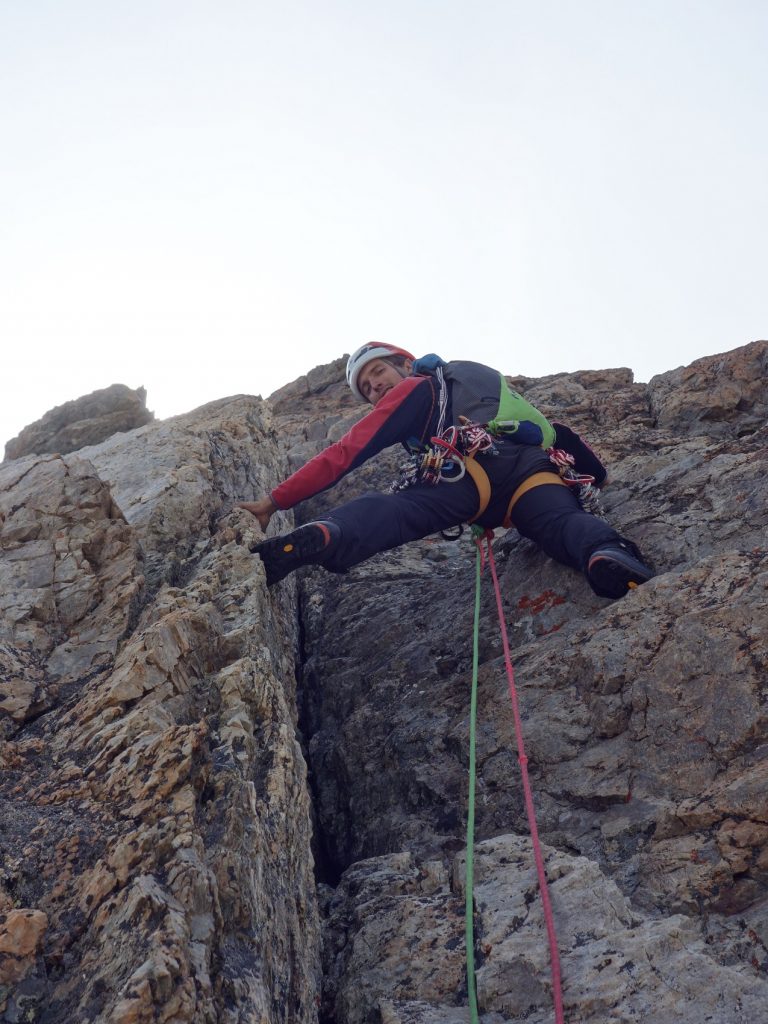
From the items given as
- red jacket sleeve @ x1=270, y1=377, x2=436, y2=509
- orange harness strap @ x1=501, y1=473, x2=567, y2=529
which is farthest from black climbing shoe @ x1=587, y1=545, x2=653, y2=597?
red jacket sleeve @ x1=270, y1=377, x2=436, y2=509

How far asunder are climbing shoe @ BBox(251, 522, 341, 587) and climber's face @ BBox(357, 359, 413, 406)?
207 centimetres

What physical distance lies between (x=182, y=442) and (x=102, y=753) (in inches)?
131

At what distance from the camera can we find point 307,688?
5.69 metres

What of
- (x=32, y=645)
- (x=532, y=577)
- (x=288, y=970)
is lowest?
(x=288, y=970)

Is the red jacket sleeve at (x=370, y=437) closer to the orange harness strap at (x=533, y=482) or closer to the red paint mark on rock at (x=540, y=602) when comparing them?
the orange harness strap at (x=533, y=482)

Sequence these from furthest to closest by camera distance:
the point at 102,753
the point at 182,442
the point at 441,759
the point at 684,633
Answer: the point at 182,442 < the point at 441,759 < the point at 684,633 < the point at 102,753

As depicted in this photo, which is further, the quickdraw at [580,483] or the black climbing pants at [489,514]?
the quickdraw at [580,483]

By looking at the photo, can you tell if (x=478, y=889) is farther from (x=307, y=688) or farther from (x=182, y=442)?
(x=182, y=442)

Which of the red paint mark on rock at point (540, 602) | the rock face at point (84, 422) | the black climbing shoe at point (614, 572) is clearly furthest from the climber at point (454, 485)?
the rock face at point (84, 422)

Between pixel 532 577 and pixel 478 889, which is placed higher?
pixel 532 577

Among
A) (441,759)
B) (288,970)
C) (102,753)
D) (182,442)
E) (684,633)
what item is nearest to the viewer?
(288,970)

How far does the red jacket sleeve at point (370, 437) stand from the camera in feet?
18.0

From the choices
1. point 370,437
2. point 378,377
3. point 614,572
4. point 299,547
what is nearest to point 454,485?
point 370,437

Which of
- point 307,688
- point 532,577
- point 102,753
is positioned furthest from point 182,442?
point 102,753
